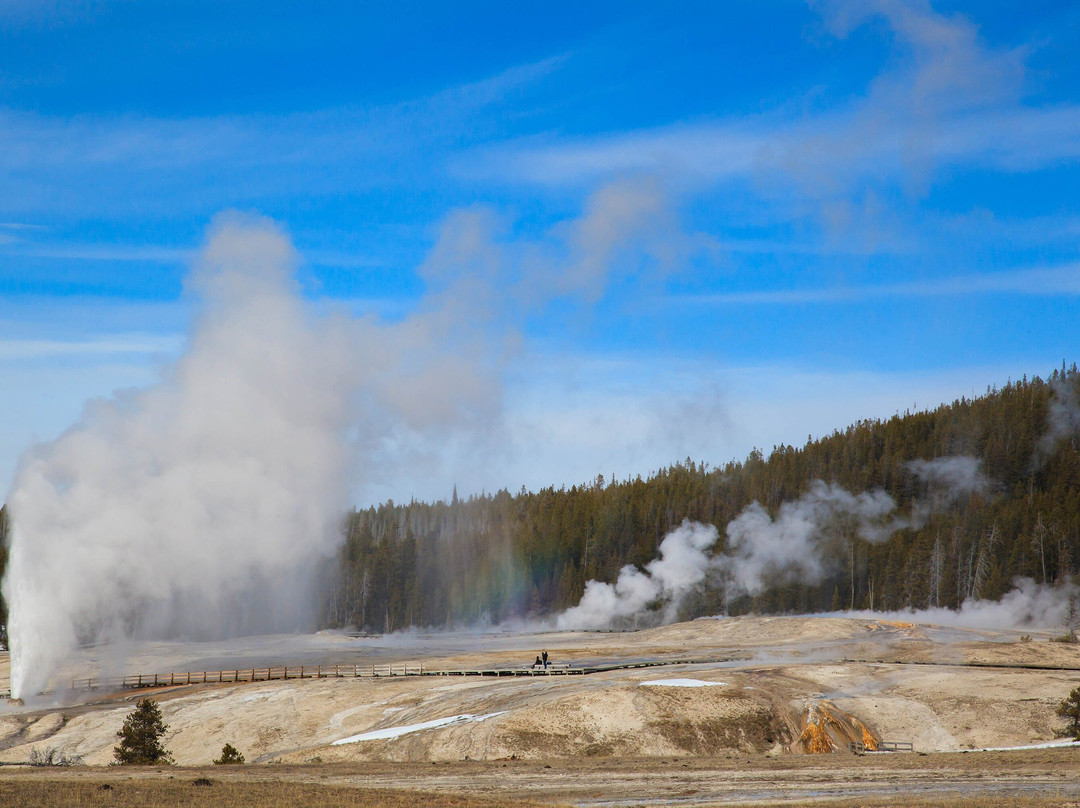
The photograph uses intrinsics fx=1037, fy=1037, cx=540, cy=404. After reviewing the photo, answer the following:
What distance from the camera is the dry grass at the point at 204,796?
92.9 ft

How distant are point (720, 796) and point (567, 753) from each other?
1526 cm

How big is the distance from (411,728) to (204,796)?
2018 cm

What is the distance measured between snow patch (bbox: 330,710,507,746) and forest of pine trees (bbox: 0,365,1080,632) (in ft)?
271

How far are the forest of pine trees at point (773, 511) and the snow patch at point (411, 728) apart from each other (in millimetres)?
82515

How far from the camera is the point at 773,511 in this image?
14338 centimetres

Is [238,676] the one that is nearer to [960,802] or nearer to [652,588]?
[960,802]

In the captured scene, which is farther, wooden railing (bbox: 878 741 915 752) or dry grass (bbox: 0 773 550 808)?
wooden railing (bbox: 878 741 915 752)

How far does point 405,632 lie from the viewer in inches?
5463

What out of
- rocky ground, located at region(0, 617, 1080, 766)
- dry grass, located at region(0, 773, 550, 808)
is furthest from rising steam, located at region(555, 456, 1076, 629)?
dry grass, located at region(0, 773, 550, 808)

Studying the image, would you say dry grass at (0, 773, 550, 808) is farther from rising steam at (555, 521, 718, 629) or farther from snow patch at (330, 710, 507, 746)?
rising steam at (555, 521, 718, 629)

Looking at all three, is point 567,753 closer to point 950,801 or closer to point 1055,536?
point 950,801

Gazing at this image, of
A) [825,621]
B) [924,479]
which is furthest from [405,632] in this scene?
[924,479]

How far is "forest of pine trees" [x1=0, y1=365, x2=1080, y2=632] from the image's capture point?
11981cm

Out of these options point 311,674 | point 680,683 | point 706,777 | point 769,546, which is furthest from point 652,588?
point 706,777
